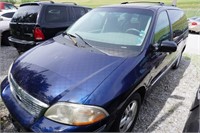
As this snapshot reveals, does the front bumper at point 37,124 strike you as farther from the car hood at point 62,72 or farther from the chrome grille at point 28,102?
the car hood at point 62,72

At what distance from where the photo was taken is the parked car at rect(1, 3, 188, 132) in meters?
1.96

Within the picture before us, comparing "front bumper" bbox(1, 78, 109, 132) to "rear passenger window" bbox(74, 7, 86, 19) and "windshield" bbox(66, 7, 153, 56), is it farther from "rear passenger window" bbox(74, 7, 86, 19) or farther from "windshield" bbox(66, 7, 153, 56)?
"rear passenger window" bbox(74, 7, 86, 19)

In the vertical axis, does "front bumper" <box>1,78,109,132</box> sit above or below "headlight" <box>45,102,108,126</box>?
below

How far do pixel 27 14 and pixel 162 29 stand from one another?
12.4 feet

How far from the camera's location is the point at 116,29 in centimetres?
330

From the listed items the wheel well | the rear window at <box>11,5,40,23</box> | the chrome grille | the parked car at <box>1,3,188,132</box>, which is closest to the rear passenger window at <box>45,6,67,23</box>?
the rear window at <box>11,5,40,23</box>

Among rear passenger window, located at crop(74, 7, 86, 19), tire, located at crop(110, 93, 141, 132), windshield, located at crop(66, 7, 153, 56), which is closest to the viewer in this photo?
tire, located at crop(110, 93, 141, 132)

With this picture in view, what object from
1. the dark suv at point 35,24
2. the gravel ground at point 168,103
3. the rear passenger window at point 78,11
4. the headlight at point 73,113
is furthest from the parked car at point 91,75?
the rear passenger window at point 78,11

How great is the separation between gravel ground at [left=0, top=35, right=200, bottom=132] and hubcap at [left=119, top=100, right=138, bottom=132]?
0.29 m

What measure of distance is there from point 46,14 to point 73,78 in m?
3.84

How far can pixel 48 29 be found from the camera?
5395 mm

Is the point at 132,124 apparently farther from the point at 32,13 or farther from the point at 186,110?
the point at 32,13

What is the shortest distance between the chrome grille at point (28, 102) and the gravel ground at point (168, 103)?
2.32ft

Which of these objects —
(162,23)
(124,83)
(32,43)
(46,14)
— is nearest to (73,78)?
(124,83)
